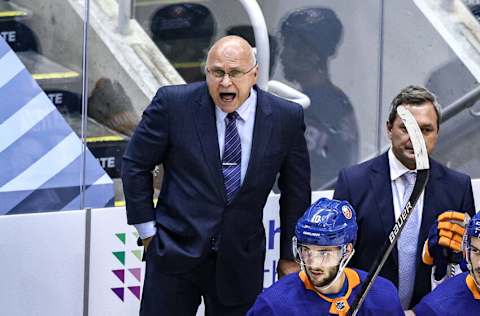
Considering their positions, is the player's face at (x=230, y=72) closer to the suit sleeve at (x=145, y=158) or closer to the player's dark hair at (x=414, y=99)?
the suit sleeve at (x=145, y=158)

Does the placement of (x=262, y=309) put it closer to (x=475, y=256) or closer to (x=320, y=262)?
(x=320, y=262)

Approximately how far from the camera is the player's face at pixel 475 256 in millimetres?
4668

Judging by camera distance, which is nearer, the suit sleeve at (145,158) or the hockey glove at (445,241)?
the hockey glove at (445,241)

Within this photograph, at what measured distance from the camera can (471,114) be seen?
725 centimetres

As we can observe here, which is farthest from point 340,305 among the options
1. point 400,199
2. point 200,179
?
point 200,179

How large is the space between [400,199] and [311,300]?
920 mm

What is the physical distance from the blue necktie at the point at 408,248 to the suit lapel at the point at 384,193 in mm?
34

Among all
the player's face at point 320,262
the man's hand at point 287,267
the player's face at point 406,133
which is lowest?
the man's hand at point 287,267

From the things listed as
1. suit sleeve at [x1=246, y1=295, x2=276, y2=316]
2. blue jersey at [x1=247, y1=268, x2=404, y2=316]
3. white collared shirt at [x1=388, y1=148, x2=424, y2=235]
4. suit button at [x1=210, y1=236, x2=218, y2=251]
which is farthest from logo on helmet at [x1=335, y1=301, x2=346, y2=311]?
suit button at [x1=210, y1=236, x2=218, y2=251]

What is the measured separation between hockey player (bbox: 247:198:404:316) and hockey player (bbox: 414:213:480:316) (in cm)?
13

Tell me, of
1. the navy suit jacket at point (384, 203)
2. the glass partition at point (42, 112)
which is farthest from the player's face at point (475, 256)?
the glass partition at point (42, 112)

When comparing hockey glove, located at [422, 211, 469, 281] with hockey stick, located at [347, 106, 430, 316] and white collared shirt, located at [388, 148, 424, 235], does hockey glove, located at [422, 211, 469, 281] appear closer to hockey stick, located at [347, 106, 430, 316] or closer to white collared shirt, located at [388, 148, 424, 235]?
white collared shirt, located at [388, 148, 424, 235]

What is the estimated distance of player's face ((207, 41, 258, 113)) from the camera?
5.34 m

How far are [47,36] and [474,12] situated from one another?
2.15 m
